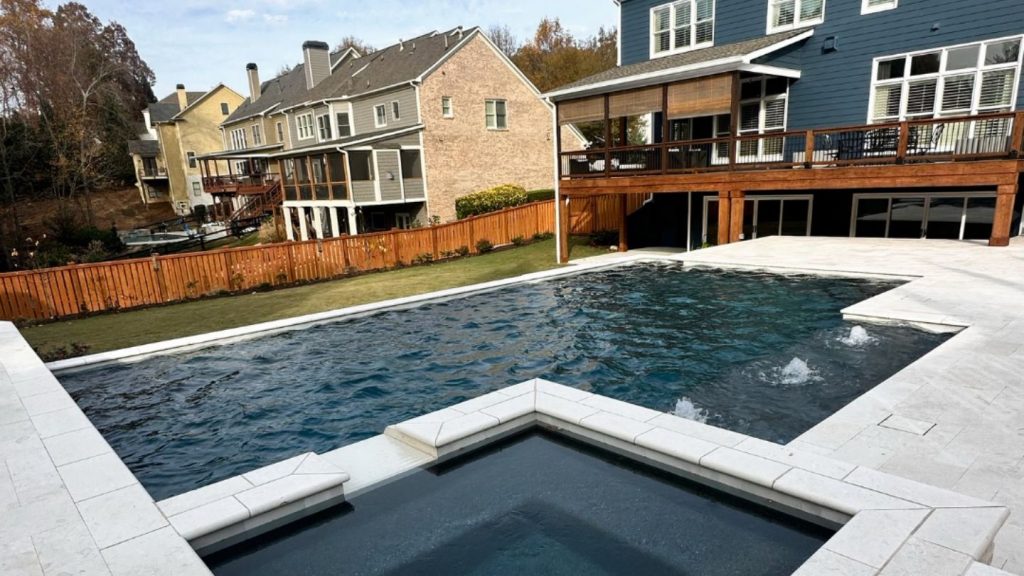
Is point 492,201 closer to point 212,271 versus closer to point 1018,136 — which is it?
point 212,271

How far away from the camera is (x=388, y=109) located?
29.7m

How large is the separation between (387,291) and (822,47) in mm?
13848

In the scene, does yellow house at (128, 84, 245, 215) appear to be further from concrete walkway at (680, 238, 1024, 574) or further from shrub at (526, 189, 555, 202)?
concrete walkway at (680, 238, 1024, 574)

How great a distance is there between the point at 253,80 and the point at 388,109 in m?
20.9

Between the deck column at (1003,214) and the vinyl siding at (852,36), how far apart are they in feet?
8.92

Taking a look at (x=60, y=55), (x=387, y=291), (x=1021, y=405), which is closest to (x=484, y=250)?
(x=387, y=291)

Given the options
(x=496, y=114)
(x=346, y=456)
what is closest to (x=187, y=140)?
(x=496, y=114)

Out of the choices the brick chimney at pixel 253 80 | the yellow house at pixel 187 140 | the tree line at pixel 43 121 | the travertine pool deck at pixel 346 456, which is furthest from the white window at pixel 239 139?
the travertine pool deck at pixel 346 456

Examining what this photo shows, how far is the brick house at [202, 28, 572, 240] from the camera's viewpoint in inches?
1089

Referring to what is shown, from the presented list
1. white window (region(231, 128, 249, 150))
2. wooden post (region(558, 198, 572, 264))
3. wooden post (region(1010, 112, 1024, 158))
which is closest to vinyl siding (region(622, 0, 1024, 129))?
wooden post (region(1010, 112, 1024, 158))

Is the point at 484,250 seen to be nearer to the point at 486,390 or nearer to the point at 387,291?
the point at 387,291

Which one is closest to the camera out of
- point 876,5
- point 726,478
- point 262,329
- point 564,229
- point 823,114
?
point 726,478

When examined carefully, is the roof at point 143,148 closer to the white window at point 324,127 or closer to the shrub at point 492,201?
the white window at point 324,127

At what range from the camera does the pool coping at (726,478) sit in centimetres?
311
